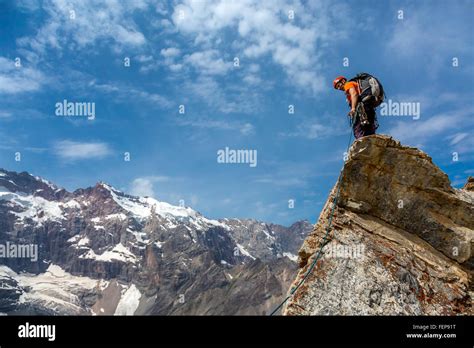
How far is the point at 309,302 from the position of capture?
604 inches

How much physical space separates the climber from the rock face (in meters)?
1.77

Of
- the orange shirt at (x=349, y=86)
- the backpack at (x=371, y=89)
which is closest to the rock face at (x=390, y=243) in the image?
the backpack at (x=371, y=89)

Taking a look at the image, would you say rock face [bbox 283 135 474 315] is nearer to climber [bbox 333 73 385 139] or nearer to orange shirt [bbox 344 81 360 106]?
climber [bbox 333 73 385 139]

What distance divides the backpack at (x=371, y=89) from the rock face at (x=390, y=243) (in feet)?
8.98

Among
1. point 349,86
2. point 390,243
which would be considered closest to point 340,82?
point 349,86

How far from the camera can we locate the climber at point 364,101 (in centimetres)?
2016

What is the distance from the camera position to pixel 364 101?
2038 centimetres

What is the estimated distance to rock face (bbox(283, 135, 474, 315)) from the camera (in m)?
15.5

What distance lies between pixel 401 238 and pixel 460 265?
2503 millimetres

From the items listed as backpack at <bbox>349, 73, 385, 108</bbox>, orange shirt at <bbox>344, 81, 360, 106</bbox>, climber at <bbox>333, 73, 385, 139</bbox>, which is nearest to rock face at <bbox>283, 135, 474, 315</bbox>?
climber at <bbox>333, 73, 385, 139</bbox>

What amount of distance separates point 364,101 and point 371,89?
694 millimetres
